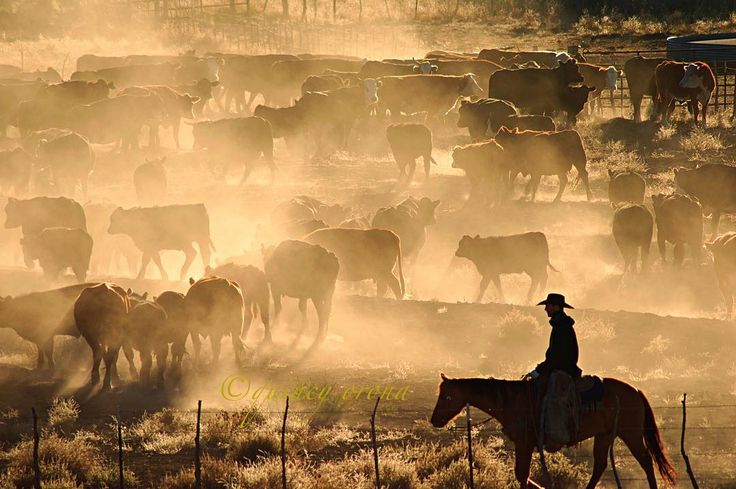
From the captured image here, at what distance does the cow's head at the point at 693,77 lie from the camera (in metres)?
42.0

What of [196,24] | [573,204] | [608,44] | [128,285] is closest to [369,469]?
[128,285]

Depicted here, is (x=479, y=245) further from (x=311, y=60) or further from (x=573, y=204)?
(x=311, y=60)

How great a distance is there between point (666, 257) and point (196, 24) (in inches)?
1916

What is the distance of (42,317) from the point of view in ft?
60.3

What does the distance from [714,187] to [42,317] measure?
17000 millimetres

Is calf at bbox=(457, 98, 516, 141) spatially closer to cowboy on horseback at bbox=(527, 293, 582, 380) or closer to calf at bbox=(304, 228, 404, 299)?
calf at bbox=(304, 228, 404, 299)

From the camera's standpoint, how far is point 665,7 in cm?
7381

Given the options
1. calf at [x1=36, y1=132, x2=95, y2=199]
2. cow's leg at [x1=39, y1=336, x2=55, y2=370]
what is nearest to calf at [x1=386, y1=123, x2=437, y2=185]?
calf at [x1=36, y1=132, x2=95, y2=199]

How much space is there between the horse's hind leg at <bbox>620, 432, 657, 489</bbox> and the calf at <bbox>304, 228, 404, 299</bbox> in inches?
405

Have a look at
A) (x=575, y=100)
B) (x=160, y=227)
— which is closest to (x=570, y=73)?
(x=575, y=100)

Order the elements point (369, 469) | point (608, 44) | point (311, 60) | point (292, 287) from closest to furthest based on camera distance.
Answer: point (369, 469) → point (292, 287) → point (311, 60) → point (608, 44)

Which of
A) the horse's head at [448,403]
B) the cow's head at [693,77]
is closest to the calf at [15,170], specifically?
the cow's head at [693,77]

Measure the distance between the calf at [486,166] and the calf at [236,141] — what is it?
5.72 meters

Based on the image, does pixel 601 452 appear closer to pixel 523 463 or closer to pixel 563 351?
pixel 523 463
